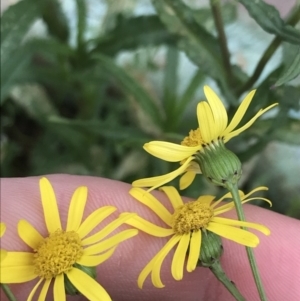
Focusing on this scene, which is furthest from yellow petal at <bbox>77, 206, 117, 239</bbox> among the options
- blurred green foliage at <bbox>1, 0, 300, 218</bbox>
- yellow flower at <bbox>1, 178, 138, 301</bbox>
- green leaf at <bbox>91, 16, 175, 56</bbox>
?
green leaf at <bbox>91, 16, 175, 56</bbox>

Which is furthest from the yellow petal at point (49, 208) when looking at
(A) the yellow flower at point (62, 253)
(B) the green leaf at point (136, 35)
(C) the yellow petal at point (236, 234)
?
(B) the green leaf at point (136, 35)

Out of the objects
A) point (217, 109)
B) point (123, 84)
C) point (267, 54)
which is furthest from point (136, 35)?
point (217, 109)

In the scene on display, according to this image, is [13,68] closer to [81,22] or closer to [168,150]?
[81,22]

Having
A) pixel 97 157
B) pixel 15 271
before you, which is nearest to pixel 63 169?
pixel 97 157

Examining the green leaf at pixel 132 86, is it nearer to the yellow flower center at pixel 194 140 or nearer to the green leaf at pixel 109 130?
the green leaf at pixel 109 130

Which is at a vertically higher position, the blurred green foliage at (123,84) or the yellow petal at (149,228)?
the blurred green foliage at (123,84)

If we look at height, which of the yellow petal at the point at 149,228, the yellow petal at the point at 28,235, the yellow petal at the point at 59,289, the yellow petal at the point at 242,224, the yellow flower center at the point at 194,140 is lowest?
the yellow petal at the point at 59,289

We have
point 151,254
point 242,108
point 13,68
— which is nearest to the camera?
point 242,108
